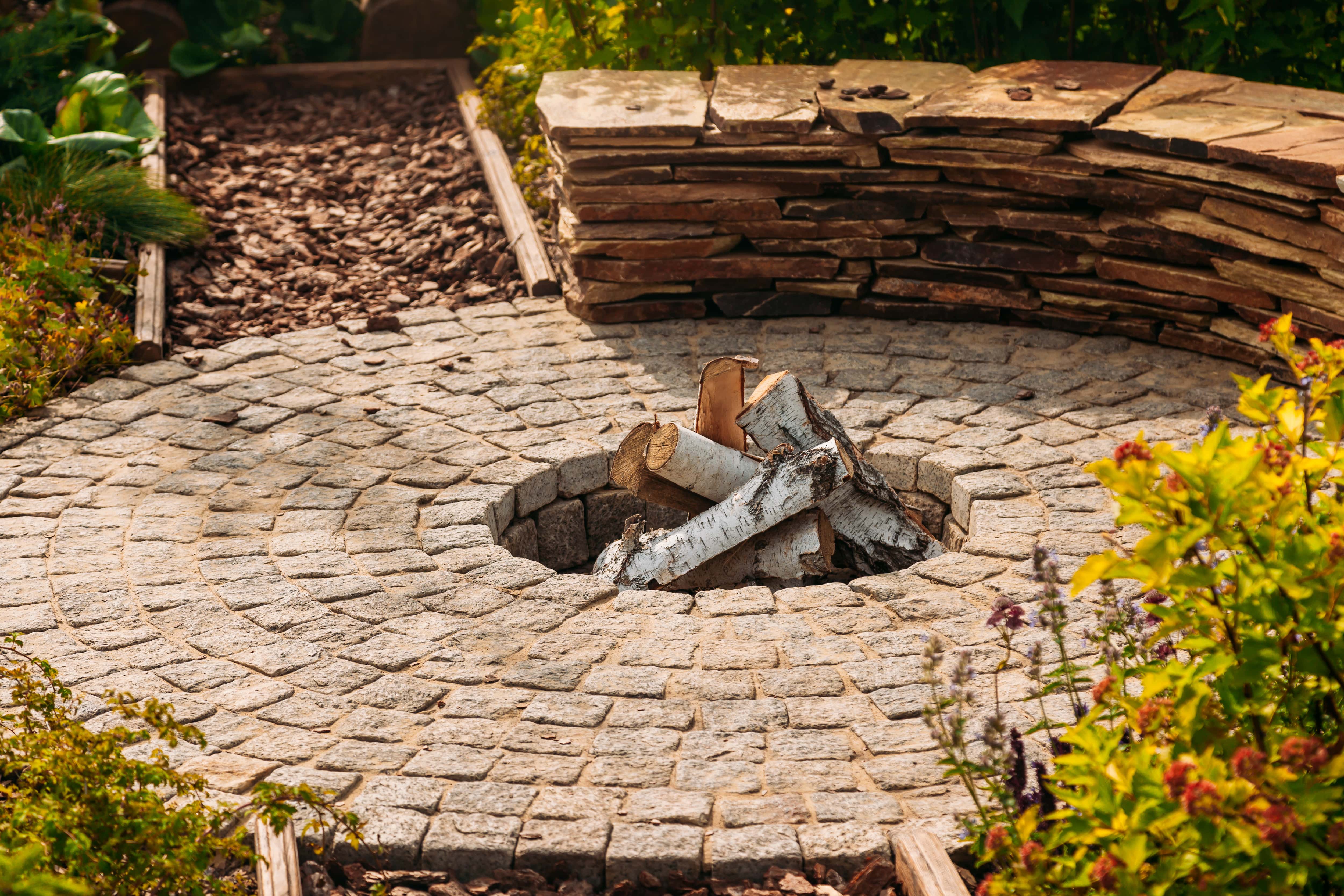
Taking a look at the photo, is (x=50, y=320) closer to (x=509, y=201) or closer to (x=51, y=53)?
(x=509, y=201)

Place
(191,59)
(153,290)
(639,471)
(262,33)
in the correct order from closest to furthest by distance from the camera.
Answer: (639,471) → (153,290) → (191,59) → (262,33)

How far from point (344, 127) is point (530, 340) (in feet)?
14.2

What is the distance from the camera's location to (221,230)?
7727mm

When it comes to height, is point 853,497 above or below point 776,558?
above

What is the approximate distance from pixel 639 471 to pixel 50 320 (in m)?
2.99

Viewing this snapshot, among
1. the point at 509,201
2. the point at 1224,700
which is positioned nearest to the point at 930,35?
the point at 509,201

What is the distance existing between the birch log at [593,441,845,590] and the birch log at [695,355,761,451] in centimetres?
42

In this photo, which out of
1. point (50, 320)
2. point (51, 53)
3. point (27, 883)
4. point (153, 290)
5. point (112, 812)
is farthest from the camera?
point (51, 53)

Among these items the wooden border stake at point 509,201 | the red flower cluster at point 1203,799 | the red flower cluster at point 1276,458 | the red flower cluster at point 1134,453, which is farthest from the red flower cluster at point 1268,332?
the wooden border stake at point 509,201

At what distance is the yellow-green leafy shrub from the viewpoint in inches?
216

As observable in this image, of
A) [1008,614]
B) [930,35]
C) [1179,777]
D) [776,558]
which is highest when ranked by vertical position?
[930,35]

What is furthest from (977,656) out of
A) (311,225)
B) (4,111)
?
(4,111)

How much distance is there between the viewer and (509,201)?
7.82 m

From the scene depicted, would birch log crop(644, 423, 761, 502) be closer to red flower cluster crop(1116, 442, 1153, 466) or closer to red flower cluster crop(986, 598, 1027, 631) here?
red flower cluster crop(986, 598, 1027, 631)
